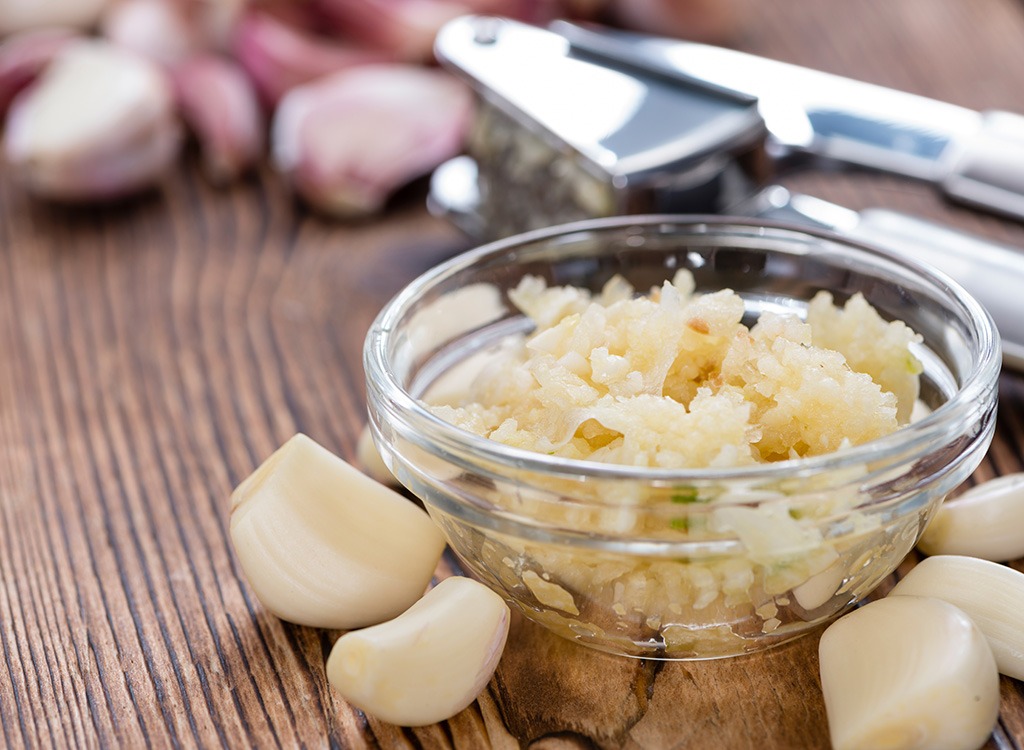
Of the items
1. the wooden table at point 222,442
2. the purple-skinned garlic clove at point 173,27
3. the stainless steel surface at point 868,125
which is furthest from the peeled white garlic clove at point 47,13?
the stainless steel surface at point 868,125

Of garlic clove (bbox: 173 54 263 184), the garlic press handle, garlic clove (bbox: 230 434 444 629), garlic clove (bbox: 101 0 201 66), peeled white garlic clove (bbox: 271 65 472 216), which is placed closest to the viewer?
garlic clove (bbox: 230 434 444 629)

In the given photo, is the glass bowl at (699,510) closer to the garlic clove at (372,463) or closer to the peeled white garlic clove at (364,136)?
the garlic clove at (372,463)

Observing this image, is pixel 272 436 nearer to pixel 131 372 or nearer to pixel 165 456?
pixel 165 456

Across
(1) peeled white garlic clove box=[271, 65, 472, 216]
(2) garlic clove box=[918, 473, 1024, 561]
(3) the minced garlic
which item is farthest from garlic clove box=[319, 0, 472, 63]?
(2) garlic clove box=[918, 473, 1024, 561]

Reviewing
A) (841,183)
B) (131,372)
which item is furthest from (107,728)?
(841,183)

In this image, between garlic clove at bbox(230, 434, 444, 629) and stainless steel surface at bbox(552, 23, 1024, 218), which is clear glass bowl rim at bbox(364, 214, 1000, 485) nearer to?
garlic clove at bbox(230, 434, 444, 629)

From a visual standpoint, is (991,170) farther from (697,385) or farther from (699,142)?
(697,385)
